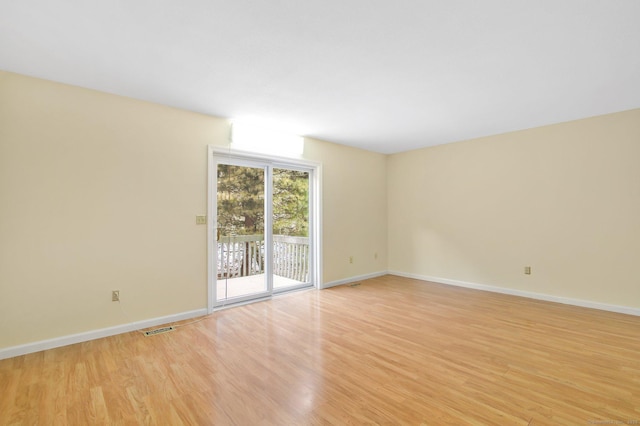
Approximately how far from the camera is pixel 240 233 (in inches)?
Answer: 160

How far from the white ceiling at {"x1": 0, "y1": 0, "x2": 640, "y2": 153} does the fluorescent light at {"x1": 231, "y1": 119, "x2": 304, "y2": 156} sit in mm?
357

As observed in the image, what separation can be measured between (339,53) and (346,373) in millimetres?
2470

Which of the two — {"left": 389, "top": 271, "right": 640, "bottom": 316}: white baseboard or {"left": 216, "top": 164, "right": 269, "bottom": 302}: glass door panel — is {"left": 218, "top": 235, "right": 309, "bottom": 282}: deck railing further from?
{"left": 389, "top": 271, "right": 640, "bottom": 316}: white baseboard

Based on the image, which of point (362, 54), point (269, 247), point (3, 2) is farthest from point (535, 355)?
point (3, 2)

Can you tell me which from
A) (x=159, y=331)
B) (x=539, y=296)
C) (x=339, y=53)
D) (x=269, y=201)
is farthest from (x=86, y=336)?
(x=539, y=296)

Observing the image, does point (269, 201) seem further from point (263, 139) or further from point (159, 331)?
point (159, 331)

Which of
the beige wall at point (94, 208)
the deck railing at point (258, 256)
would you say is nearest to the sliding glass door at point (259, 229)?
the deck railing at point (258, 256)

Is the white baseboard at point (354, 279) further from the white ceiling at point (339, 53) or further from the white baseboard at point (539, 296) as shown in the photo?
the white ceiling at point (339, 53)

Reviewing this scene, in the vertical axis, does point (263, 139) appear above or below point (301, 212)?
above

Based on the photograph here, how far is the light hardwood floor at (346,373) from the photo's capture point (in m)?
1.80

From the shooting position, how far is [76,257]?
2820mm

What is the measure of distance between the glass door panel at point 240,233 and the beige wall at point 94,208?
0.31 m

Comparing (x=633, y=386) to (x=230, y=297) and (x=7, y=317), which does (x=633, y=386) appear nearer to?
(x=230, y=297)

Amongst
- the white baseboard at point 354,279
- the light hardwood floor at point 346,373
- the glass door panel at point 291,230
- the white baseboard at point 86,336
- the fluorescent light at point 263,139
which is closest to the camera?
the light hardwood floor at point 346,373
